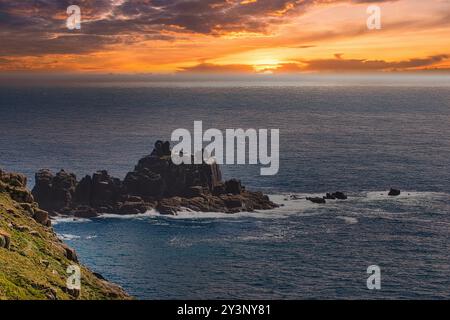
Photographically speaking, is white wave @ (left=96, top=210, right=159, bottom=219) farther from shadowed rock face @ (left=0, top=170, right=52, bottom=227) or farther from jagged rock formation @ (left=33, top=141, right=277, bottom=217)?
shadowed rock face @ (left=0, top=170, right=52, bottom=227)

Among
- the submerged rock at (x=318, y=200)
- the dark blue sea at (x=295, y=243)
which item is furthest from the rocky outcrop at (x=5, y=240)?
the submerged rock at (x=318, y=200)

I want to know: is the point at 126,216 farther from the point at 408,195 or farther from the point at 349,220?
the point at 408,195

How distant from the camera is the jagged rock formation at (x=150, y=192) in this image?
122812 millimetres

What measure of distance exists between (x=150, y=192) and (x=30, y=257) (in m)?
93.7

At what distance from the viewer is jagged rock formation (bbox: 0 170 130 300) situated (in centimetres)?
2983

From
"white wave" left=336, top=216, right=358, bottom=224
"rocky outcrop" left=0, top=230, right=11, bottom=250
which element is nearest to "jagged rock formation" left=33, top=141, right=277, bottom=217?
"white wave" left=336, top=216, right=358, bottom=224

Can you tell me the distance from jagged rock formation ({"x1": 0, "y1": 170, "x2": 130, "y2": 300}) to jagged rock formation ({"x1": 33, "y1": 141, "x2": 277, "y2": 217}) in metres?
72.2

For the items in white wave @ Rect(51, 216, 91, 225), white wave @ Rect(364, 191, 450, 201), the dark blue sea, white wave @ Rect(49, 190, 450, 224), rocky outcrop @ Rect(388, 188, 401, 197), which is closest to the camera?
the dark blue sea

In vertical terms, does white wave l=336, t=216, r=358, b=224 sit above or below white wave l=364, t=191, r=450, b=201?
below

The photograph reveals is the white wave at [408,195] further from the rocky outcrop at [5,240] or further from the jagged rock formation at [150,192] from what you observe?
the rocky outcrop at [5,240]

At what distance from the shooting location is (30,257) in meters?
35.8

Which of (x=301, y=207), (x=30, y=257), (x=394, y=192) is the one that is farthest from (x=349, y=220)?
(x=30, y=257)

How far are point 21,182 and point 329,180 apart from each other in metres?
109
